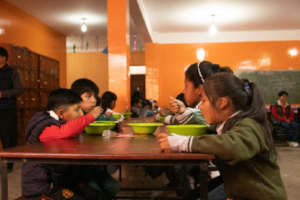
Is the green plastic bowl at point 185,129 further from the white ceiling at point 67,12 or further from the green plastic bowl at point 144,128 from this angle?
the white ceiling at point 67,12

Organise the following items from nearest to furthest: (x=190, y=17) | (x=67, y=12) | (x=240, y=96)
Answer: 1. (x=240, y=96)
2. (x=67, y=12)
3. (x=190, y=17)

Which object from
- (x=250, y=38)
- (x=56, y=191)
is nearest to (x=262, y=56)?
(x=250, y=38)

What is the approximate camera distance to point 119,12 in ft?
14.5

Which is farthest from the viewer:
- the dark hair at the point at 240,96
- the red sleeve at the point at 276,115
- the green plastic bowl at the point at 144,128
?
the red sleeve at the point at 276,115

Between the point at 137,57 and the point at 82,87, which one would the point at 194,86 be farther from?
the point at 137,57

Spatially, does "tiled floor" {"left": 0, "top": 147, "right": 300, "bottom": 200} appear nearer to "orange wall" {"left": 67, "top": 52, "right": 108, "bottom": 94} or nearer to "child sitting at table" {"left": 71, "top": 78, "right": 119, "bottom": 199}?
"child sitting at table" {"left": 71, "top": 78, "right": 119, "bottom": 199}

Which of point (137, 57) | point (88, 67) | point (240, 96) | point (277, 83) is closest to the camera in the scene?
point (240, 96)

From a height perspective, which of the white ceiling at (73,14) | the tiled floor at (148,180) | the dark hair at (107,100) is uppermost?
the white ceiling at (73,14)

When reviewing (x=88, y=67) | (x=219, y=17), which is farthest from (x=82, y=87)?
(x=88, y=67)

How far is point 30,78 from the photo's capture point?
18.9ft

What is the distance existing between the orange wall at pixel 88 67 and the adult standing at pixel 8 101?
753 centimetres

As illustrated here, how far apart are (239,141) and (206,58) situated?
794 cm

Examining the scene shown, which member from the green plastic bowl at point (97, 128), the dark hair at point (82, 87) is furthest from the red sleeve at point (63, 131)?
the dark hair at point (82, 87)

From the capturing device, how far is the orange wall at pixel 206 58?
8547mm
